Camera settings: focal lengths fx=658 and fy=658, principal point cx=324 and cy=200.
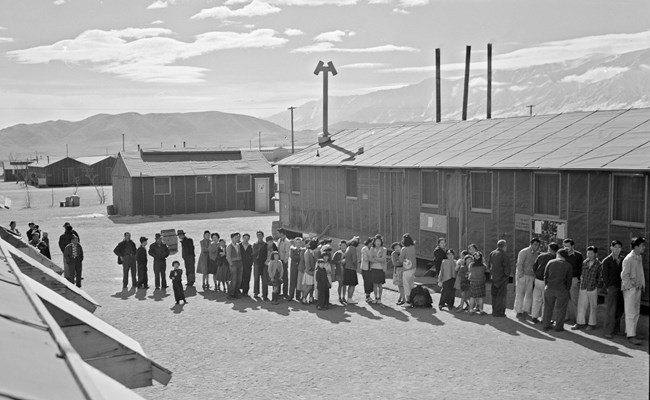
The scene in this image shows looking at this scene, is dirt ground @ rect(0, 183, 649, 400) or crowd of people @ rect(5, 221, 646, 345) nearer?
dirt ground @ rect(0, 183, 649, 400)

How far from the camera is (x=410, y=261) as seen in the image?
56.2 ft

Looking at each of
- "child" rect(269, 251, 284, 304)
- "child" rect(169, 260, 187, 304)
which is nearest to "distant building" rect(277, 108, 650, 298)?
"child" rect(269, 251, 284, 304)

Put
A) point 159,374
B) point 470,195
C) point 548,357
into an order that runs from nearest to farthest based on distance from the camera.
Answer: point 159,374, point 548,357, point 470,195

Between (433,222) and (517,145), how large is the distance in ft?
12.3

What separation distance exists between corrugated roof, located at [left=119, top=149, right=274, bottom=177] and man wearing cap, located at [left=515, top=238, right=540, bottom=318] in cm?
3013

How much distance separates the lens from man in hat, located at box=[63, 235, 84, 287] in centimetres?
1934

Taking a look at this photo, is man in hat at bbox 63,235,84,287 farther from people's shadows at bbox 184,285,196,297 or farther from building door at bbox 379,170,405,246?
building door at bbox 379,170,405,246

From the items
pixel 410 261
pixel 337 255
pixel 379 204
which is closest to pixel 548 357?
pixel 410 261

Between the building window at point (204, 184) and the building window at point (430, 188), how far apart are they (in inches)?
909

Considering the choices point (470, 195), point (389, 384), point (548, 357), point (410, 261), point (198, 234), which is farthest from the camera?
point (198, 234)

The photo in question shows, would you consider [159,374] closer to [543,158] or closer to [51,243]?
[543,158]

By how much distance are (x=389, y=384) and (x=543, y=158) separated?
32.7ft

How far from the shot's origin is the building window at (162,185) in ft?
137

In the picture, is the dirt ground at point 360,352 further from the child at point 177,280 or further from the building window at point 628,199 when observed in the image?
the building window at point 628,199
